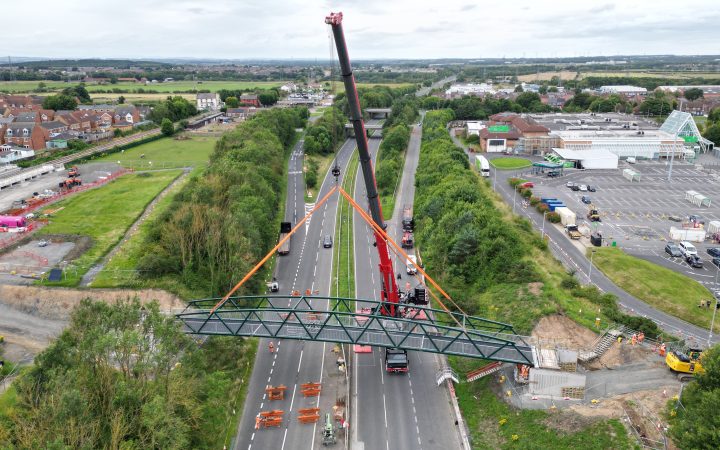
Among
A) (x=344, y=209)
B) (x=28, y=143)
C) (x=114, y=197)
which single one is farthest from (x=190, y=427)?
(x=28, y=143)

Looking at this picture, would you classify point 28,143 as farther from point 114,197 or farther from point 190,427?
point 190,427

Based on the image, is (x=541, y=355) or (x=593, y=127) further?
(x=593, y=127)

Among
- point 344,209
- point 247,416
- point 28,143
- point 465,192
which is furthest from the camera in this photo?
point 28,143

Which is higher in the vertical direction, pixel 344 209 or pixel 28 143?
pixel 28 143

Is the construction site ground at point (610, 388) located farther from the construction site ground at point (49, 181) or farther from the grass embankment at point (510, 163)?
the construction site ground at point (49, 181)

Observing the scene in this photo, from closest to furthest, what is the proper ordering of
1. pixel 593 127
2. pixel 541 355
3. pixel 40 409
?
pixel 40 409 → pixel 541 355 → pixel 593 127

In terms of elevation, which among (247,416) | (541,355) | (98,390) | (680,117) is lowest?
(247,416)
